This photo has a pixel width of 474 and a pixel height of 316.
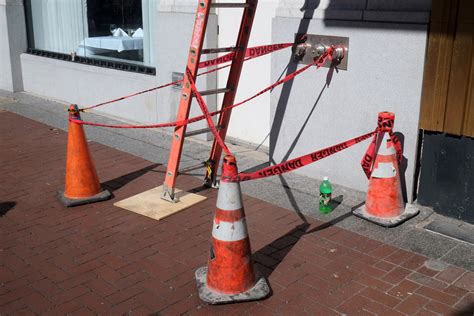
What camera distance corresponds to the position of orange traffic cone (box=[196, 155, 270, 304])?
417 cm

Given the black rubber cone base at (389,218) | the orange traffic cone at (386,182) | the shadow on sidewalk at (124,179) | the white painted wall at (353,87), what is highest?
the white painted wall at (353,87)

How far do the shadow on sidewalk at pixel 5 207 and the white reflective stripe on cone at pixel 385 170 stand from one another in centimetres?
380

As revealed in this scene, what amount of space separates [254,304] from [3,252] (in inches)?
93.1

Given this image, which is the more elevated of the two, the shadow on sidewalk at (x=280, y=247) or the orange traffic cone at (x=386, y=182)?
the orange traffic cone at (x=386, y=182)

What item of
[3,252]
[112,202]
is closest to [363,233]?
[112,202]

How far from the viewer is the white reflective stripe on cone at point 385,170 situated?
5438 millimetres

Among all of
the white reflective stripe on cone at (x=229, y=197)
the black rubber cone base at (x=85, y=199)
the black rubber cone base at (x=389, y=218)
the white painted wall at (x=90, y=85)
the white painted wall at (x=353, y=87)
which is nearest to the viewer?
the white reflective stripe on cone at (x=229, y=197)

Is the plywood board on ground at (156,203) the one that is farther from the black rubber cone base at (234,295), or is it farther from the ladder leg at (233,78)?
the black rubber cone base at (234,295)

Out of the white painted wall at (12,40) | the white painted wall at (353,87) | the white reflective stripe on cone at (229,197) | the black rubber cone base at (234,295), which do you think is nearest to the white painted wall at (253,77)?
the white painted wall at (353,87)

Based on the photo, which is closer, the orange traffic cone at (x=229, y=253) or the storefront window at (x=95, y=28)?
the orange traffic cone at (x=229, y=253)

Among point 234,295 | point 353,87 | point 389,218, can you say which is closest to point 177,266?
point 234,295

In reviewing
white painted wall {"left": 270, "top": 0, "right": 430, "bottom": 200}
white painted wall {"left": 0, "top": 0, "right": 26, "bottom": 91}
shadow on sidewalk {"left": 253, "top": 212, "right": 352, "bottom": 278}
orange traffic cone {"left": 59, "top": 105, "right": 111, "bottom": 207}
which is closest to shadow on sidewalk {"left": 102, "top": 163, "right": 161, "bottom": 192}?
orange traffic cone {"left": 59, "top": 105, "right": 111, "bottom": 207}

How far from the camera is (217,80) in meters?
8.31

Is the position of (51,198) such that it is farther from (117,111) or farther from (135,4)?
(135,4)
